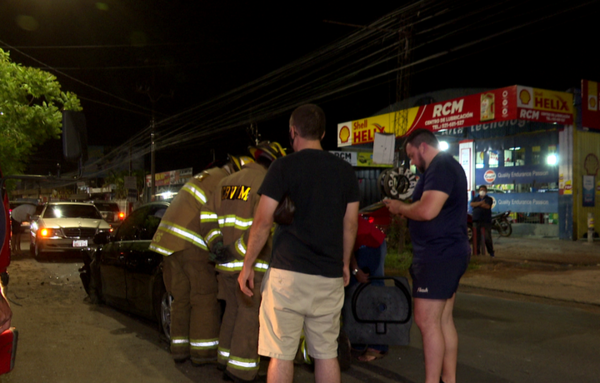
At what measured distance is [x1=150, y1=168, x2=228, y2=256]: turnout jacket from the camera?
505 cm

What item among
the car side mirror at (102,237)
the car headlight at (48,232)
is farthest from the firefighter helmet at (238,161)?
the car headlight at (48,232)

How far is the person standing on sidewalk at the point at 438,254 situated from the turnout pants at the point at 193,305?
1.93 metres

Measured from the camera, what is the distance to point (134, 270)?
21.4 ft

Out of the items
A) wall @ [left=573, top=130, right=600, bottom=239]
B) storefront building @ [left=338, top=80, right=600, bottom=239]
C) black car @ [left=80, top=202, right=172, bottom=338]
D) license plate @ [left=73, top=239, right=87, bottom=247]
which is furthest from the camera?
wall @ [left=573, top=130, right=600, bottom=239]

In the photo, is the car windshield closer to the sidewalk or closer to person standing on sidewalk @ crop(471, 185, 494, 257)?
person standing on sidewalk @ crop(471, 185, 494, 257)

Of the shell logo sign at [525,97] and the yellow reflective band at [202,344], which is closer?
the yellow reflective band at [202,344]

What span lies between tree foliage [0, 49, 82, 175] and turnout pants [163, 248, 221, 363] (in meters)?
13.1

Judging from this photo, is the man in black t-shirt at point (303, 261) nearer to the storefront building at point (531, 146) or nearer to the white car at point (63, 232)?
the white car at point (63, 232)

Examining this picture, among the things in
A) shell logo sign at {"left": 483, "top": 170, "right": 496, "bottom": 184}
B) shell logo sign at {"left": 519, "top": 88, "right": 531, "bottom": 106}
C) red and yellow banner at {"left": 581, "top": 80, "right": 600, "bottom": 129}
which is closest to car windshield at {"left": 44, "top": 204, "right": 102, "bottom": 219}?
shell logo sign at {"left": 519, "top": 88, "right": 531, "bottom": 106}

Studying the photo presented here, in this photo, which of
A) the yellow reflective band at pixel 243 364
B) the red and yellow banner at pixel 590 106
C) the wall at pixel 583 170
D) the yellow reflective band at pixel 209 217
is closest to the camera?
the yellow reflective band at pixel 243 364

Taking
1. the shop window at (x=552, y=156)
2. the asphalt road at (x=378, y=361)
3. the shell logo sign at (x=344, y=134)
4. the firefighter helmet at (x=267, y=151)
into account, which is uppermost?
the shell logo sign at (x=344, y=134)

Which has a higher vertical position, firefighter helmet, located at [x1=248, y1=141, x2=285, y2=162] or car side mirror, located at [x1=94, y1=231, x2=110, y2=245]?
firefighter helmet, located at [x1=248, y1=141, x2=285, y2=162]

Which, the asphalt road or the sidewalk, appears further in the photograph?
the sidewalk

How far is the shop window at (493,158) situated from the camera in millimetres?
23625
